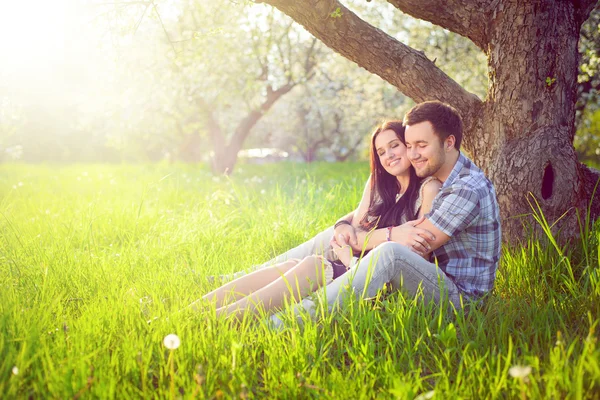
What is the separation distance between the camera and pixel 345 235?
3879mm

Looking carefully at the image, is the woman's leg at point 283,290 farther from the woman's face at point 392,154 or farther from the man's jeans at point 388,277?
the woman's face at point 392,154

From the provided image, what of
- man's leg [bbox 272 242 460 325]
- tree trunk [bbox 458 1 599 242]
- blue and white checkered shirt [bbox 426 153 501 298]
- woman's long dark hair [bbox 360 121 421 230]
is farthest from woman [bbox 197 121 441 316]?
tree trunk [bbox 458 1 599 242]

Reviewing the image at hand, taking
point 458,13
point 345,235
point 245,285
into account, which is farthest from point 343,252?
point 458,13

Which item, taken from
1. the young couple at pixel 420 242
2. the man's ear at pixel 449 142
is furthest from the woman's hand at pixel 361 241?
the man's ear at pixel 449 142

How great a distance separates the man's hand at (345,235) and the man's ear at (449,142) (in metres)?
0.99

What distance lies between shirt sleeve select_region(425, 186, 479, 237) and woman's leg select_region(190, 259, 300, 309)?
3.75ft

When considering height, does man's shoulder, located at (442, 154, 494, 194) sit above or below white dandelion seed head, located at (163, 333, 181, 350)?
above

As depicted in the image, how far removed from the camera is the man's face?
132 inches

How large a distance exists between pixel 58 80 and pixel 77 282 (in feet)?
115

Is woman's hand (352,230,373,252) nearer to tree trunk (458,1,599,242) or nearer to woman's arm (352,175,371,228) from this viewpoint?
woman's arm (352,175,371,228)

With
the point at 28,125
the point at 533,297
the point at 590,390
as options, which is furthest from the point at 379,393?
the point at 28,125

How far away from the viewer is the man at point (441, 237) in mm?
3070

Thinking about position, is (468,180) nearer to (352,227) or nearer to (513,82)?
(352,227)

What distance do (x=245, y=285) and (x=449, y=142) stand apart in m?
1.83
